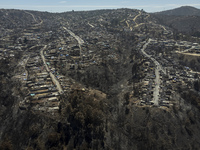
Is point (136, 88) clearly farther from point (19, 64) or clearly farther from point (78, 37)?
point (78, 37)

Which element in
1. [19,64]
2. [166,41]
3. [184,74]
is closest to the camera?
[184,74]

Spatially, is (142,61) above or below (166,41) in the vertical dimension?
below

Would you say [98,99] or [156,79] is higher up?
[156,79]

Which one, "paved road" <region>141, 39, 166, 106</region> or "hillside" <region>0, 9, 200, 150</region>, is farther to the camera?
"paved road" <region>141, 39, 166, 106</region>

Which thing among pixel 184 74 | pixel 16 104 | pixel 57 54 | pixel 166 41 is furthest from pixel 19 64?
pixel 166 41

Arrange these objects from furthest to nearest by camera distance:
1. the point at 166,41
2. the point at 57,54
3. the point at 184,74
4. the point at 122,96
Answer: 1. the point at 166,41
2. the point at 57,54
3. the point at 184,74
4. the point at 122,96

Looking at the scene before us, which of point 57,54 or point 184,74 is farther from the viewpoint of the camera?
point 57,54

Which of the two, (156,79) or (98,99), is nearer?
(98,99)

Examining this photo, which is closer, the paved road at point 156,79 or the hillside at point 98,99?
the hillside at point 98,99
